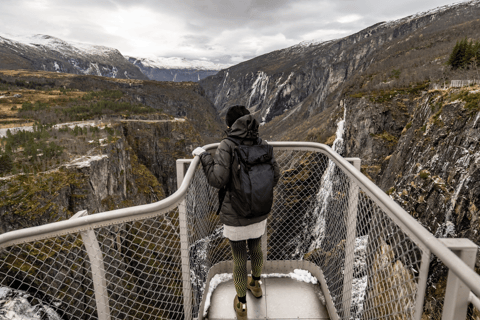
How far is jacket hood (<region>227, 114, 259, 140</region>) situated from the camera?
2.35m

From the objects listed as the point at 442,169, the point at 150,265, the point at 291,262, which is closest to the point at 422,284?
the point at 291,262

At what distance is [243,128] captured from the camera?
92.6 inches

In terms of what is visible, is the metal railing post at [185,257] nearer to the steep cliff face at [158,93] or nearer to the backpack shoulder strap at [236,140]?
the backpack shoulder strap at [236,140]

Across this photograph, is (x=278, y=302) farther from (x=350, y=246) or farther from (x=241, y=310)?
(x=350, y=246)

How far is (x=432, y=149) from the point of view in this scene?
41.3 feet

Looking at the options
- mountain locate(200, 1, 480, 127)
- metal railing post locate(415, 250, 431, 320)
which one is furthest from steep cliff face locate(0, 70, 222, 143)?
metal railing post locate(415, 250, 431, 320)

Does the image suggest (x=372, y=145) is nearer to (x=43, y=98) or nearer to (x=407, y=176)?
(x=407, y=176)

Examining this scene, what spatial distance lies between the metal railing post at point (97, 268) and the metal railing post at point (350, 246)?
239cm

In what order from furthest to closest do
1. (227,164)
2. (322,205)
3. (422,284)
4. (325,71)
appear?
(325,71)
(322,205)
(227,164)
(422,284)

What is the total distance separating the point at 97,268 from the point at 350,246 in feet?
8.31

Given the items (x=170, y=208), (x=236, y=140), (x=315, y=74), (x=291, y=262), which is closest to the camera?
(x=170, y=208)

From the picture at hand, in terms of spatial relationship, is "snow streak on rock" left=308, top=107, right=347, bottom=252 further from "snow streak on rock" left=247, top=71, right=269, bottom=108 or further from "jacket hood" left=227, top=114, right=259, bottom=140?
"snow streak on rock" left=247, top=71, right=269, bottom=108

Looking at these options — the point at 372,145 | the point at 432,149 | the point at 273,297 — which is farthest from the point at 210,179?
the point at 372,145

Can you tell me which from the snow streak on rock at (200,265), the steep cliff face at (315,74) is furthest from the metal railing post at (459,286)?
the steep cliff face at (315,74)
